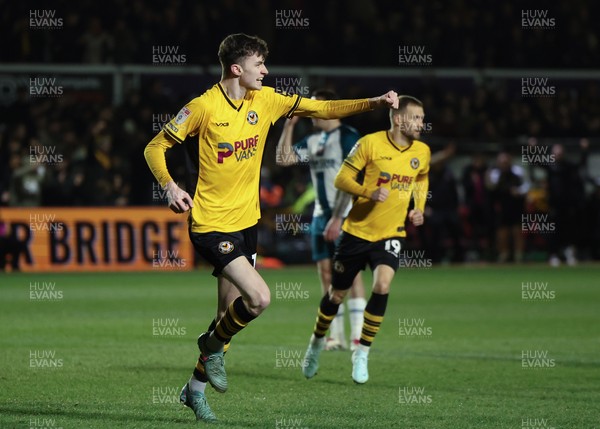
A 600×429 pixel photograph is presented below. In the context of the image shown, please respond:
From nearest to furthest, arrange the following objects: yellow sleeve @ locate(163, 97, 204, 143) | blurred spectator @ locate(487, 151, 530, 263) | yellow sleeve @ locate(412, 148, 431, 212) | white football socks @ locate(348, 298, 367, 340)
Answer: yellow sleeve @ locate(163, 97, 204, 143) → yellow sleeve @ locate(412, 148, 431, 212) → white football socks @ locate(348, 298, 367, 340) → blurred spectator @ locate(487, 151, 530, 263)

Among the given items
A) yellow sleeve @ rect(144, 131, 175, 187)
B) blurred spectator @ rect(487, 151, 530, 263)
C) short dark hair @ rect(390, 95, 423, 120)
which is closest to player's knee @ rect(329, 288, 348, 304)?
short dark hair @ rect(390, 95, 423, 120)

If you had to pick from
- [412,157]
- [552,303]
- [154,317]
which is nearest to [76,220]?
[154,317]

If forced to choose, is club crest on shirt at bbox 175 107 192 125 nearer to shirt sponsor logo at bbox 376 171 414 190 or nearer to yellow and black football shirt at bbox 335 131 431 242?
yellow and black football shirt at bbox 335 131 431 242

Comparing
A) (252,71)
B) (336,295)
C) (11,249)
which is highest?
(252,71)

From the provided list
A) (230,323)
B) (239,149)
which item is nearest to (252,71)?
(239,149)

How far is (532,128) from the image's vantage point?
2542 centimetres

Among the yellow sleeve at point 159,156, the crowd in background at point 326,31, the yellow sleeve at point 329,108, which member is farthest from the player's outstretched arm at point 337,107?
the crowd in background at point 326,31

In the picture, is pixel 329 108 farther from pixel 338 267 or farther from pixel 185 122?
pixel 338 267

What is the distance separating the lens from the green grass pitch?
25.2 ft

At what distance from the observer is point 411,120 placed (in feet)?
32.4

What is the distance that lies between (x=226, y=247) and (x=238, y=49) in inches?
51.7

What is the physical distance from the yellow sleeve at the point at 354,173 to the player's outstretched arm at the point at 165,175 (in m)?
2.62

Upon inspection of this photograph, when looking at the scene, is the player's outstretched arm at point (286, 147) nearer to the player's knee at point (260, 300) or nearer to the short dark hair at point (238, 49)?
the short dark hair at point (238, 49)

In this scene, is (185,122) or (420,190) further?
(420,190)
